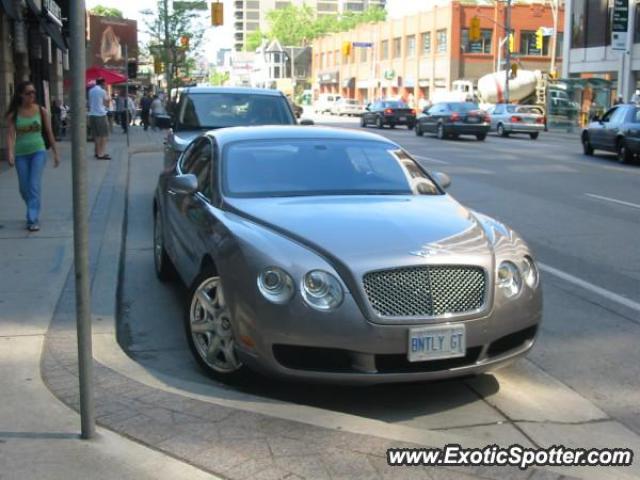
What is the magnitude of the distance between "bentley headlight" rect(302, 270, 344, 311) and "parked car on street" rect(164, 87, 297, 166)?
7.30 meters

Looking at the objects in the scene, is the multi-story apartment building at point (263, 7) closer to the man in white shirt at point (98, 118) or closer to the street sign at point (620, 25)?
the street sign at point (620, 25)

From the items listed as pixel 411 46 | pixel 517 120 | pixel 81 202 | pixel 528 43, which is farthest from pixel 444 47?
pixel 81 202

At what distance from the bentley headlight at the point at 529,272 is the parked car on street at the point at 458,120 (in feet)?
91.7

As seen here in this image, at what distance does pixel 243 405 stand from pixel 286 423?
340mm

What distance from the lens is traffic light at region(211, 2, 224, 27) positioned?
108ft

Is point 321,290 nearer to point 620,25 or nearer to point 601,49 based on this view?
point 620,25

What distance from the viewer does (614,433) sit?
4.36m

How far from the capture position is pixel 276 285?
4.44 m

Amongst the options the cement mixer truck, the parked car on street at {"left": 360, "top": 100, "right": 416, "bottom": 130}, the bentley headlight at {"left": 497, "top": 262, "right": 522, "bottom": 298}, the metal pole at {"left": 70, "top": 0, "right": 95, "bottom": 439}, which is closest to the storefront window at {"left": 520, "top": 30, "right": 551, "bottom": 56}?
the cement mixer truck

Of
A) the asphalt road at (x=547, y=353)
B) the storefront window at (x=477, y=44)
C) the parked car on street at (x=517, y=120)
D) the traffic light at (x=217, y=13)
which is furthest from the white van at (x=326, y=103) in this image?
the asphalt road at (x=547, y=353)

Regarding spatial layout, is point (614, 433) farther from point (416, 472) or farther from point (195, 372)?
point (195, 372)

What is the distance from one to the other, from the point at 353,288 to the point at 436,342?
21.1 inches

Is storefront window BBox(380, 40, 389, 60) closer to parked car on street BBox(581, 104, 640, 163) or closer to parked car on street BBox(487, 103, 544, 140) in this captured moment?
parked car on street BBox(487, 103, 544, 140)

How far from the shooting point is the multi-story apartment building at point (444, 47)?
66938mm
